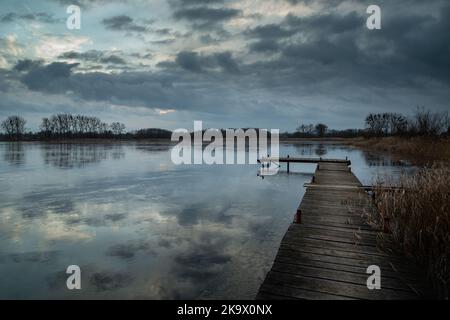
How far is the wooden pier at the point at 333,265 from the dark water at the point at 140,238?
68cm

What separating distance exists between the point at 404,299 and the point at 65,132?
118m

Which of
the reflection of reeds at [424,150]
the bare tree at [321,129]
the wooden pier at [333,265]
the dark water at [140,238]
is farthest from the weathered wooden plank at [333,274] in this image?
the bare tree at [321,129]

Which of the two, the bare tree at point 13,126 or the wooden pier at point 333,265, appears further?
the bare tree at point 13,126

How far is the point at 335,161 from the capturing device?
22062mm

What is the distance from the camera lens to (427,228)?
4715 millimetres

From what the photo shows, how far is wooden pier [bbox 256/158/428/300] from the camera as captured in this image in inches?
149

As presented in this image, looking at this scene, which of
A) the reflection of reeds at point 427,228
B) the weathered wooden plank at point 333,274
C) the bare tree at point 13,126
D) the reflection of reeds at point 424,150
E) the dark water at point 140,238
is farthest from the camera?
the bare tree at point 13,126

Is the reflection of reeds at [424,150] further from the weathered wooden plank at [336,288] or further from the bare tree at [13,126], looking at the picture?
the bare tree at [13,126]

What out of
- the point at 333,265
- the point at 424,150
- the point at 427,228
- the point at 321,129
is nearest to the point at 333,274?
the point at 333,265

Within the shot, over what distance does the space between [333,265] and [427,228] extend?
5.12 feet

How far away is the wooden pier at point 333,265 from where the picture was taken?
3793mm

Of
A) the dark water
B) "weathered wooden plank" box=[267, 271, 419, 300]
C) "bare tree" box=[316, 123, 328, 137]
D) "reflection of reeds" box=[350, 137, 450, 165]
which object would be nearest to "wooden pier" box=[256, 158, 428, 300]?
"weathered wooden plank" box=[267, 271, 419, 300]

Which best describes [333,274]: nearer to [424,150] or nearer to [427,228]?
[427,228]
